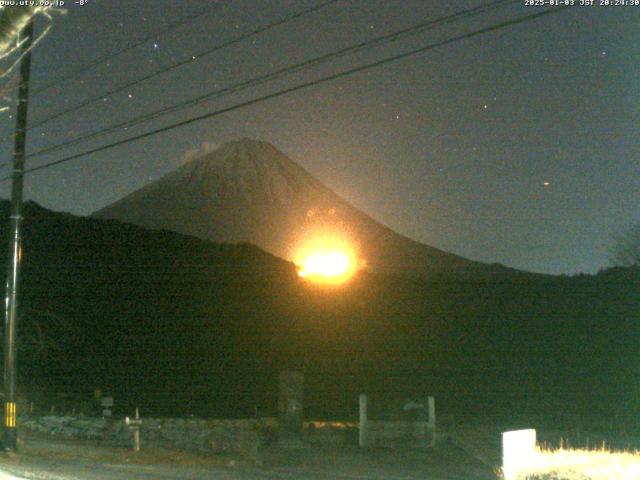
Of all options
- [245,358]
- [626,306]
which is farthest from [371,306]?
[626,306]

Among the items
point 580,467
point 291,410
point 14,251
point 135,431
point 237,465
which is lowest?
point 237,465

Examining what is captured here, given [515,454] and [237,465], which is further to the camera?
[237,465]

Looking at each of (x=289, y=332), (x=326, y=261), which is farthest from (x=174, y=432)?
(x=326, y=261)

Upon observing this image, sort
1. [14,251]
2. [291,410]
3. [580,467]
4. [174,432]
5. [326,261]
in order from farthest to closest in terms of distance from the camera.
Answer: [326,261], [174,432], [291,410], [14,251], [580,467]

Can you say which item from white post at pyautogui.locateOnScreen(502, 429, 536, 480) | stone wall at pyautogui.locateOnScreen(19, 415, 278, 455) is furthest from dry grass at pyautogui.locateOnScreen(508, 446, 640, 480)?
stone wall at pyautogui.locateOnScreen(19, 415, 278, 455)

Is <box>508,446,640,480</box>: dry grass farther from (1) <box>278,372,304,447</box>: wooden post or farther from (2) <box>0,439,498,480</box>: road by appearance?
(1) <box>278,372,304,447</box>: wooden post

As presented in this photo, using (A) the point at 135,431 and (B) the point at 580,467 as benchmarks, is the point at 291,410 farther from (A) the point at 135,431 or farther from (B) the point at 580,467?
(B) the point at 580,467

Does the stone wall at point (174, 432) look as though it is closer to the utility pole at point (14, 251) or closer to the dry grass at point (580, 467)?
the utility pole at point (14, 251)
